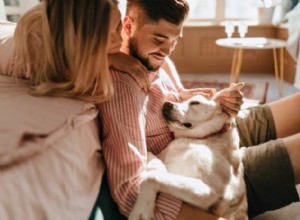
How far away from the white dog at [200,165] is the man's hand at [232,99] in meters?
0.01

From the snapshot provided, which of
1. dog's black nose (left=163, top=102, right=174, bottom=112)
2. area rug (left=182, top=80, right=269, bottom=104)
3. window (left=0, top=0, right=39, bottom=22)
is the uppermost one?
window (left=0, top=0, right=39, bottom=22)

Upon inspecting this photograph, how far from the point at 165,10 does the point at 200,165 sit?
57cm

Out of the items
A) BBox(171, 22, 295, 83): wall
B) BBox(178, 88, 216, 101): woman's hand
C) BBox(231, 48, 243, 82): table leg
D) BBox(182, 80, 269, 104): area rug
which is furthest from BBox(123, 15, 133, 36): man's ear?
BBox(171, 22, 295, 83): wall

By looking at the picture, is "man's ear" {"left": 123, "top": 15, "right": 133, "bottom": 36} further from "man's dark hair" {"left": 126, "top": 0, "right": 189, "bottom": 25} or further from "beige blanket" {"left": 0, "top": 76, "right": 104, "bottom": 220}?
"beige blanket" {"left": 0, "top": 76, "right": 104, "bottom": 220}

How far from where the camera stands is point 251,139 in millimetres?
1450

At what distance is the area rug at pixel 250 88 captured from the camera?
11.1 ft

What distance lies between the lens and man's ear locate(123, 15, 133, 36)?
4.12 ft

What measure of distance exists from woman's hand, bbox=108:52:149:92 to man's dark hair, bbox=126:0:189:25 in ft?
0.58

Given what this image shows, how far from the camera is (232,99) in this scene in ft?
4.28

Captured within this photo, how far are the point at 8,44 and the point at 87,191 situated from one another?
587 mm

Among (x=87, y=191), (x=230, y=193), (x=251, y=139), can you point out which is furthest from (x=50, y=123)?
(x=251, y=139)

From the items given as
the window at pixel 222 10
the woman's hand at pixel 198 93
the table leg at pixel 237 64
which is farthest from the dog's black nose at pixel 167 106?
the window at pixel 222 10

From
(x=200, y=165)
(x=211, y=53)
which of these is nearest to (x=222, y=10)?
(x=211, y=53)

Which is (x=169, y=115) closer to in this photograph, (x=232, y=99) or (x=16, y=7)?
(x=232, y=99)
